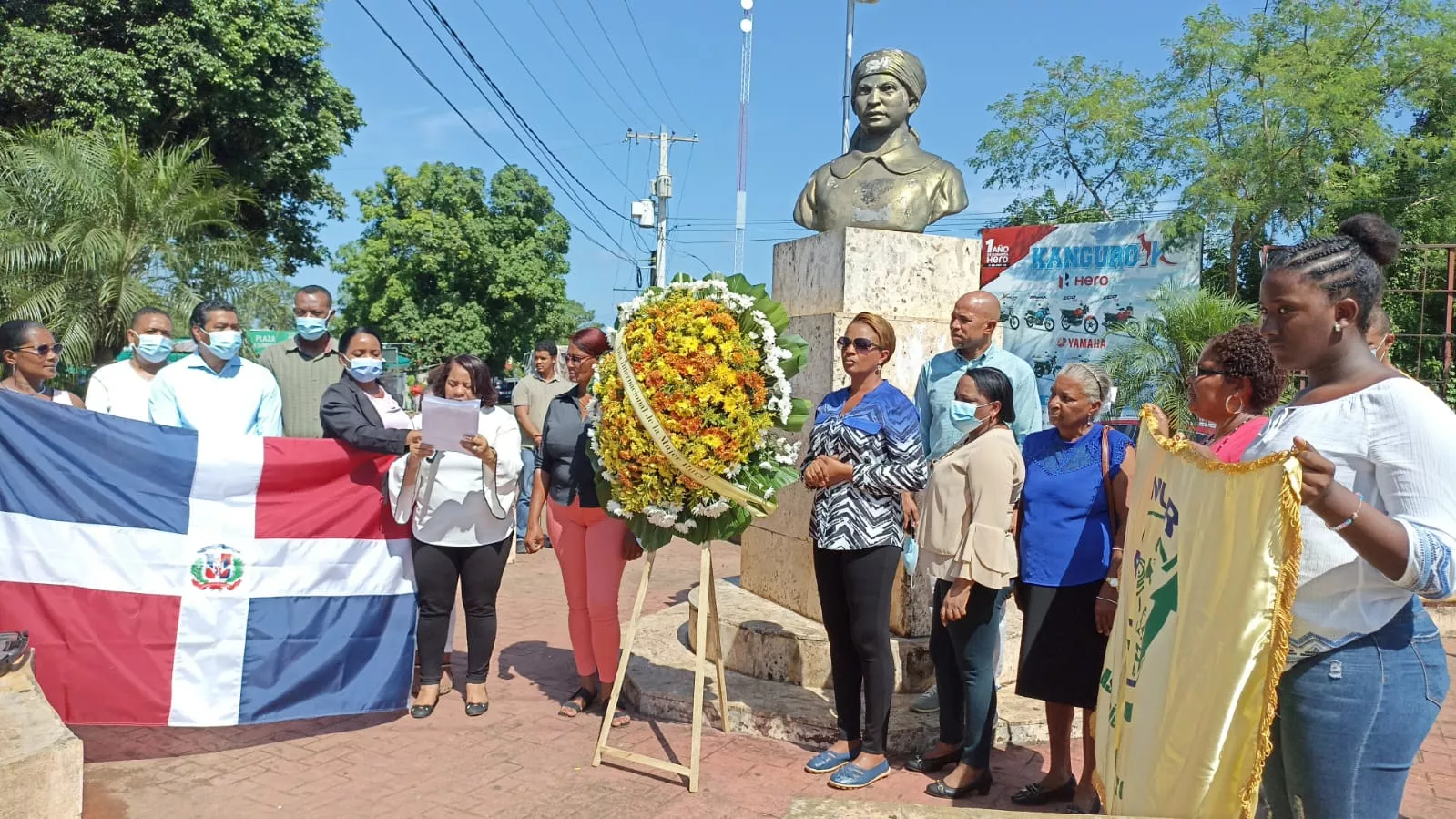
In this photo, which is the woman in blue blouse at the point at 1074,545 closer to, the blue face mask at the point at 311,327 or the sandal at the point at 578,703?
the sandal at the point at 578,703

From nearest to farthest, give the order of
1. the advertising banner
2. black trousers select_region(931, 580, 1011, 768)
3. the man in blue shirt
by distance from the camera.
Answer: black trousers select_region(931, 580, 1011, 768), the man in blue shirt, the advertising banner

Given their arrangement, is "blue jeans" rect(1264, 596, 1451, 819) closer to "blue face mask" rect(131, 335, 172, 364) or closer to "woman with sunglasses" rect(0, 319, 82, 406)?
"woman with sunglasses" rect(0, 319, 82, 406)

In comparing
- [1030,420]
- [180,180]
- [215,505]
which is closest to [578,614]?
[215,505]

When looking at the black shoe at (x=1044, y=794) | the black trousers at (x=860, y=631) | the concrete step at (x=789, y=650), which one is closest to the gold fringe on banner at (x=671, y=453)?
the black trousers at (x=860, y=631)

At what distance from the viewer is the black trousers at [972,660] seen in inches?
154

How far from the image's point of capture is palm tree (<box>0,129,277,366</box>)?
1167 cm

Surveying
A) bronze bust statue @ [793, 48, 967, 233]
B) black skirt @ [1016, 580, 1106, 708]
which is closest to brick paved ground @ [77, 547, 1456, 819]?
black skirt @ [1016, 580, 1106, 708]

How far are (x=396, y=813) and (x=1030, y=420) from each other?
333 centimetres

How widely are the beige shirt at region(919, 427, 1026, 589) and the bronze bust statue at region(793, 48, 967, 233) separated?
2.20 meters

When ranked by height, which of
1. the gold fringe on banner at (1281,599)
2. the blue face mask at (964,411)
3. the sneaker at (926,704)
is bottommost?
the sneaker at (926,704)

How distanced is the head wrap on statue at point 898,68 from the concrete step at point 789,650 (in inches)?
123

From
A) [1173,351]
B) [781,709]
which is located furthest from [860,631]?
[1173,351]

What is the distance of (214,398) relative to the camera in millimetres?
5023

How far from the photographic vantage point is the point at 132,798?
392 cm
